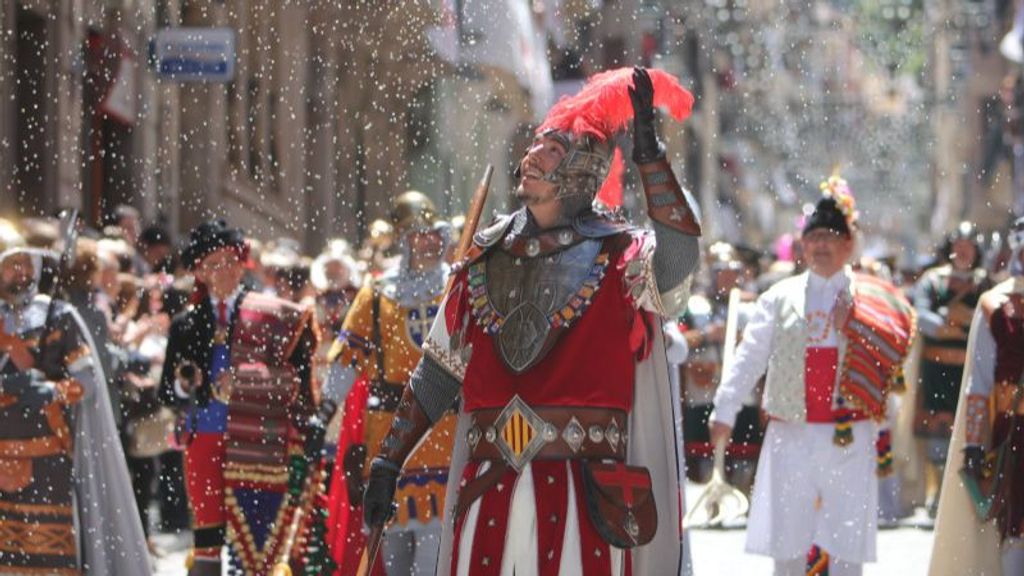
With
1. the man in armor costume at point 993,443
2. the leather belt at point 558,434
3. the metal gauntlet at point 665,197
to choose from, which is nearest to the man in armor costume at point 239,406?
the man in armor costume at point 993,443

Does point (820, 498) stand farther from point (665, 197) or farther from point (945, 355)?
point (945, 355)

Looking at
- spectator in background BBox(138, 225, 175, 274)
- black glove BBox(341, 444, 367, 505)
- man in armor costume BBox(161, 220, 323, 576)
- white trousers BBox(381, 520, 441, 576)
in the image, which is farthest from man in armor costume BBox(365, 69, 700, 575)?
spectator in background BBox(138, 225, 175, 274)

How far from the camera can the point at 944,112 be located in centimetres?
8838

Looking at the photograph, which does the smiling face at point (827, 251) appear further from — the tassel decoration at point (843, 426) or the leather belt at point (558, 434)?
the leather belt at point (558, 434)

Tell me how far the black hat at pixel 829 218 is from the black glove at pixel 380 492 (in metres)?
3.82

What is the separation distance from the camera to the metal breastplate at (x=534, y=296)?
20.1 ft

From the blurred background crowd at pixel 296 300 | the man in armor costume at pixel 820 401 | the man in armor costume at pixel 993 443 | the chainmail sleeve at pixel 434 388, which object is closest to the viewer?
the chainmail sleeve at pixel 434 388

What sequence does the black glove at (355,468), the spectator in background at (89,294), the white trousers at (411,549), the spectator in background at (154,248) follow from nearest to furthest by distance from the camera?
the black glove at (355,468) → the white trousers at (411,549) → the spectator in background at (89,294) → the spectator in background at (154,248)

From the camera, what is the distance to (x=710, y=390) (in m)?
16.3

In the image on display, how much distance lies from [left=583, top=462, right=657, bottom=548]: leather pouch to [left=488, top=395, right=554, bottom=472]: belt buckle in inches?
6.2

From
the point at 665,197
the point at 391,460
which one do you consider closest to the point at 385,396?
the point at 391,460

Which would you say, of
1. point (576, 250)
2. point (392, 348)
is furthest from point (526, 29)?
point (576, 250)

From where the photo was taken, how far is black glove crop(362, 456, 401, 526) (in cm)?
637

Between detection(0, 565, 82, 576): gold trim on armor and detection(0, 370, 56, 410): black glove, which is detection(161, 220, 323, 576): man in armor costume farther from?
detection(0, 370, 56, 410): black glove
